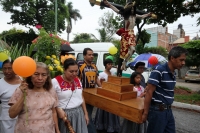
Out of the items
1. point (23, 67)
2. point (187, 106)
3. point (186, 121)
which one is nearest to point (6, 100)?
point (23, 67)

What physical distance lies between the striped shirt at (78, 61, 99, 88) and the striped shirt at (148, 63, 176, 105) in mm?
1379

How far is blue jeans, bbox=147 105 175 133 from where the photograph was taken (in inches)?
86.5

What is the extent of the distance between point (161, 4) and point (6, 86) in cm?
751

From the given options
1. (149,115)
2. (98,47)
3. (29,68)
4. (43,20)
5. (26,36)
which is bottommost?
(149,115)

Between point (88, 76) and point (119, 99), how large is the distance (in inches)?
37.4

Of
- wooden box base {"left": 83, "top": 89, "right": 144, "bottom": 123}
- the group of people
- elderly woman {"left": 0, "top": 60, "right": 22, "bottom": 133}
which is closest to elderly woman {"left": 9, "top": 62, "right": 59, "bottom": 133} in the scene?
the group of people

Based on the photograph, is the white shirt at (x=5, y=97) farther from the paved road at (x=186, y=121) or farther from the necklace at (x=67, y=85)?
the paved road at (x=186, y=121)

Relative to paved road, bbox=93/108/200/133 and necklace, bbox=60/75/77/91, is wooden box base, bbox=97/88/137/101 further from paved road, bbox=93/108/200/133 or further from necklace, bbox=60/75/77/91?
paved road, bbox=93/108/200/133

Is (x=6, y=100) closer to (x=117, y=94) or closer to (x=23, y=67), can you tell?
(x=23, y=67)

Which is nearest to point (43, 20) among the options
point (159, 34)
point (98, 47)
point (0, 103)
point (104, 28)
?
point (104, 28)

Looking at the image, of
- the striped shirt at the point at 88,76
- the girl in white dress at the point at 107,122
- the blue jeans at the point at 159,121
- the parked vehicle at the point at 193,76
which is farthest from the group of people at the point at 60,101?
the parked vehicle at the point at 193,76

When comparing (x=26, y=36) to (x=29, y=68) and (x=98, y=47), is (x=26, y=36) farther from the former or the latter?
(x=29, y=68)

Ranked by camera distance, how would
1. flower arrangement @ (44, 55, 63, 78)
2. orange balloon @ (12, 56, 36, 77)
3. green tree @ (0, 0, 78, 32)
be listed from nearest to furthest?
orange balloon @ (12, 56, 36, 77), flower arrangement @ (44, 55, 63, 78), green tree @ (0, 0, 78, 32)

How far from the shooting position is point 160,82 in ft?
7.24
